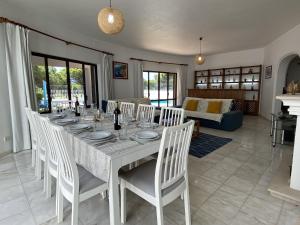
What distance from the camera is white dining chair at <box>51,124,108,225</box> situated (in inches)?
48.0

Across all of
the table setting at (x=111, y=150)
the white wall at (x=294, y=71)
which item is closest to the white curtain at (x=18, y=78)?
the table setting at (x=111, y=150)

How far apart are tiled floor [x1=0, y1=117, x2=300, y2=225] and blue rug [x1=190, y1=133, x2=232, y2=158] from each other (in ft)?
1.10

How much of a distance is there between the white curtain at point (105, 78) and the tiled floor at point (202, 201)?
2.94 metres

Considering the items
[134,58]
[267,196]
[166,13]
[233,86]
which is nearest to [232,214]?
[267,196]

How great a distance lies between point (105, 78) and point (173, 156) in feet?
14.6

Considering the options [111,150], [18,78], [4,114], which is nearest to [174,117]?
[111,150]

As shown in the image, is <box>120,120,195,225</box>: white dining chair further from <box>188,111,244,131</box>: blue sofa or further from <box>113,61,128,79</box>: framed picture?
<box>113,61,128,79</box>: framed picture

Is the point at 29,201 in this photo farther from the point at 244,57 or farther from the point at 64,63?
the point at 244,57

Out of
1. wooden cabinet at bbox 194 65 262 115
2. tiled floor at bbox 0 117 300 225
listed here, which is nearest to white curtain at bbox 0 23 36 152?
tiled floor at bbox 0 117 300 225

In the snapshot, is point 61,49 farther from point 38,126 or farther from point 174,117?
point 174,117

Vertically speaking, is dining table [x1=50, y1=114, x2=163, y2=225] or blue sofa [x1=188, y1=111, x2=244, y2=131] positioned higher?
dining table [x1=50, y1=114, x2=163, y2=225]

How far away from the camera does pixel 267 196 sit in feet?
6.19

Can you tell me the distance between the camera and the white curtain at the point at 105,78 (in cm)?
519

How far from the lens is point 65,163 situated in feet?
4.32
